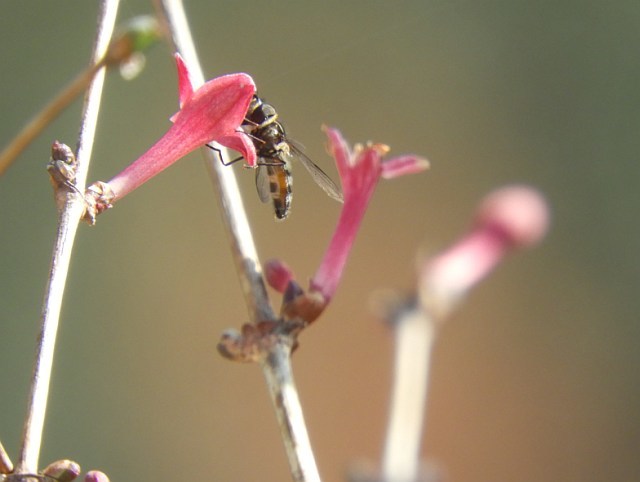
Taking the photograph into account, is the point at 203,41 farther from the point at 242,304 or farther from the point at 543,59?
A: the point at 543,59

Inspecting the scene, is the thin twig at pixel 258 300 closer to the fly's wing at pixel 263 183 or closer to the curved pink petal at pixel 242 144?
the curved pink petal at pixel 242 144

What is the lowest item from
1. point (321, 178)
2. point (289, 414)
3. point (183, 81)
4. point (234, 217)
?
point (289, 414)

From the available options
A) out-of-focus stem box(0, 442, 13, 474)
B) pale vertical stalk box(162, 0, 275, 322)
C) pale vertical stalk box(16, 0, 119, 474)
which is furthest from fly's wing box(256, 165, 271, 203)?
out-of-focus stem box(0, 442, 13, 474)

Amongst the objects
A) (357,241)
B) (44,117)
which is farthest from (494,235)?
(357,241)

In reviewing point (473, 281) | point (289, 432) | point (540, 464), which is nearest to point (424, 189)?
point (540, 464)

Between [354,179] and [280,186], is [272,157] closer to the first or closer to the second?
[280,186]

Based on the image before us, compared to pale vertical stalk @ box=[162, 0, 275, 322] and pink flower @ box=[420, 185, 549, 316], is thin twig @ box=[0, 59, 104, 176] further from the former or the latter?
pink flower @ box=[420, 185, 549, 316]
